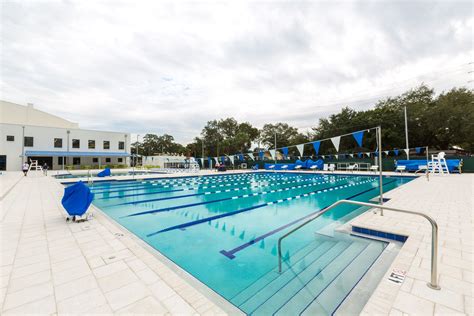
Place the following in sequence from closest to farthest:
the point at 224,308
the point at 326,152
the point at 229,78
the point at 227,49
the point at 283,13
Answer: the point at 224,308 → the point at 283,13 → the point at 227,49 → the point at 229,78 → the point at 326,152

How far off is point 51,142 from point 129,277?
2816cm

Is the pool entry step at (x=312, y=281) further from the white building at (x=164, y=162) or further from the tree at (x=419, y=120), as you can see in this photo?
the white building at (x=164, y=162)

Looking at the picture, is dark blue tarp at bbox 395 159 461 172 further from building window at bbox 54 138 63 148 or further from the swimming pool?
building window at bbox 54 138 63 148

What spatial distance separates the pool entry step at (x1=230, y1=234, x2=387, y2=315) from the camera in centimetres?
172

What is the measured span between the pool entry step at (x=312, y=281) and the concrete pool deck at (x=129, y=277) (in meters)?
0.35

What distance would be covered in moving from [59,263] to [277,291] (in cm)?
234

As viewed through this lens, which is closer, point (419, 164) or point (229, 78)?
point (229, 78)

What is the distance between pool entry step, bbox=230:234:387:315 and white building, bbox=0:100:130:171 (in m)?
27.1

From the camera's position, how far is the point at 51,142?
2169 cm

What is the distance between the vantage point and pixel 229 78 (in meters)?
12.5

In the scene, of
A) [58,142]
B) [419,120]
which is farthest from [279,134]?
[58,142]

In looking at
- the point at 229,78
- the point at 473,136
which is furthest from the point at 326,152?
the point at 229,78

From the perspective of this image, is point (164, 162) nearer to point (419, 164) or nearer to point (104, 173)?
point (104, 173)

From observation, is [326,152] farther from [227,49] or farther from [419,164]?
[227,49]
